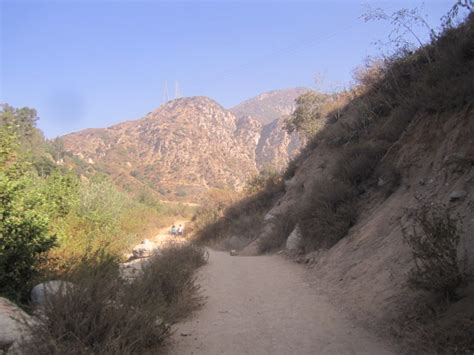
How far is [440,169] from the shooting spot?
24.1 ft

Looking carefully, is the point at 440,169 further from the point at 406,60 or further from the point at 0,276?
the point at 0,276

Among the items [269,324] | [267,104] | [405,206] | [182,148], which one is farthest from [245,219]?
[267,104]

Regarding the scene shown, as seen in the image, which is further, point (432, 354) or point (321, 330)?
point (321, 330)

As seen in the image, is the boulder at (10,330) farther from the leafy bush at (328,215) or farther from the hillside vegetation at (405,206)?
the leafy bush at (328,215)

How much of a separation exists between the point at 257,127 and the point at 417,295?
9938cm

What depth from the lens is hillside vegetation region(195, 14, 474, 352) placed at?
14.9 ft

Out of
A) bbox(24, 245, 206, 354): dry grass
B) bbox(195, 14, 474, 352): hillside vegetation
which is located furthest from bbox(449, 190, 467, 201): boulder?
bbox(24, 245, 206, 354): dry grass

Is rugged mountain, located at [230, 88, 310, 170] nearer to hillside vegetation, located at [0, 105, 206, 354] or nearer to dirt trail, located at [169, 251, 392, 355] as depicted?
hillside vegetation, located at [0, 105, 206, 354]

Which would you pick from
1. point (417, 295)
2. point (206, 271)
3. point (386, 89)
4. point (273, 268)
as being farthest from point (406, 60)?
point (417, 295)

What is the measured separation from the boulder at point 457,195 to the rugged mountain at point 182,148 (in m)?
57.1

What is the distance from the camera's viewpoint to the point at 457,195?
20.2ft

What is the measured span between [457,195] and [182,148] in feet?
243

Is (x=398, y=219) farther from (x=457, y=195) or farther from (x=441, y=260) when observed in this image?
(x=441, y=260)

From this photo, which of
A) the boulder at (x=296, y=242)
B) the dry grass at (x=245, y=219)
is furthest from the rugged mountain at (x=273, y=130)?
the boulder at (x=296, y=242)
